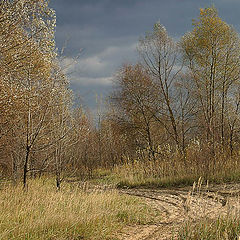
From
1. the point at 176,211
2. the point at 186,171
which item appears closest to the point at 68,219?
the point at 176,211

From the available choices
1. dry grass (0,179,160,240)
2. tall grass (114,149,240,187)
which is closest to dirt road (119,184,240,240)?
dry grass (0,179,160,240)

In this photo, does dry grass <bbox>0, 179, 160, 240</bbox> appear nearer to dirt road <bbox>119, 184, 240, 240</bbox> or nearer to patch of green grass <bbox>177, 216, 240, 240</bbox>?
dirt road <bbox>119, 184, 240, 240</bbox>

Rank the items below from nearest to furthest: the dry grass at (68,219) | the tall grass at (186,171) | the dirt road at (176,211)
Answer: the dry grass at (68,219), the dirt road at (176,211), the tall grass at (186,171)

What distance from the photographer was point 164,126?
53.0 ft

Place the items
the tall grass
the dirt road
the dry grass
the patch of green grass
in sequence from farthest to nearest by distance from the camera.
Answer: the tall grass, the dirt road, the dry grass, the patch of green grass

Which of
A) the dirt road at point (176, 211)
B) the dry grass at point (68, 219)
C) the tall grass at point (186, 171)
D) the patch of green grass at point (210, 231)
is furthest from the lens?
the tall grass at point (186, 171)

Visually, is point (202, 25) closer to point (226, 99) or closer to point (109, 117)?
point (226, 99)

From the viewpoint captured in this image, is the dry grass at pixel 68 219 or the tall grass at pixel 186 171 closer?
the dry grass at pixel 68 219

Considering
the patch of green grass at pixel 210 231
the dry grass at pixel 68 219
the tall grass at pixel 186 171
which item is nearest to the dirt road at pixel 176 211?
the patch of green grass at pixel 210 231

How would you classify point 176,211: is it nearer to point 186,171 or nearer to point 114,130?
point 186,171

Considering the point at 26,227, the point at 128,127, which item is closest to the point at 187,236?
the point at 26,227

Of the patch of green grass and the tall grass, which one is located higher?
the tall grass

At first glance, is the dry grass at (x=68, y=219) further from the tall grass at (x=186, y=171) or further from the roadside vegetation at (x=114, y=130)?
the tall grass at (x=186, y=171)

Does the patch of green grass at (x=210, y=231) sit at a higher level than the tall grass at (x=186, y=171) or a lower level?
lower
